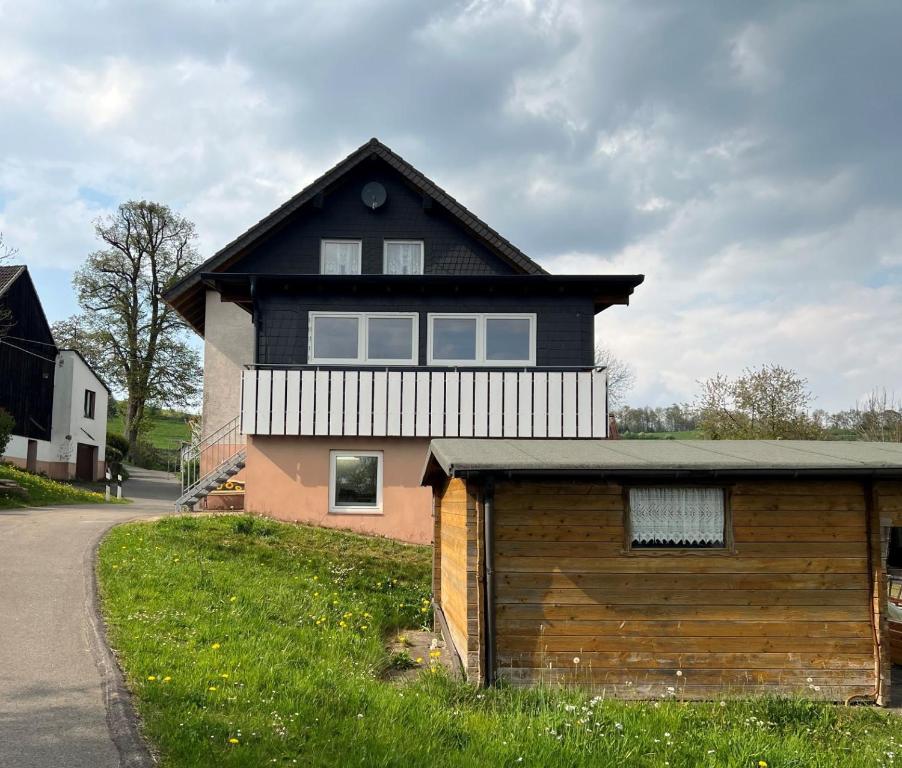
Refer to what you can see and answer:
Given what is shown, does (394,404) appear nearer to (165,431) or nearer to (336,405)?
(336,405)

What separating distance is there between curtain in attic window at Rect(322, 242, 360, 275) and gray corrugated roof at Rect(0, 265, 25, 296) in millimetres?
17112

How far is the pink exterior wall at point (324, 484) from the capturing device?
58.7ft

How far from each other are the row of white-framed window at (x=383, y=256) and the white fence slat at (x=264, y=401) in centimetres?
370

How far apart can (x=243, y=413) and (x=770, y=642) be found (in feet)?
40.0

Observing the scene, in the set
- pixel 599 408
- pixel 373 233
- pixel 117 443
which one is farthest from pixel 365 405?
pixel 117 443

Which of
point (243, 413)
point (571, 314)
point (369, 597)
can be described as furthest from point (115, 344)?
point (369, 597)

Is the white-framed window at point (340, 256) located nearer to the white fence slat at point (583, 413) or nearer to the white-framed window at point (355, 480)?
the white-framed window at point (355, 480)

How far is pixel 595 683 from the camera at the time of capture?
8438mm

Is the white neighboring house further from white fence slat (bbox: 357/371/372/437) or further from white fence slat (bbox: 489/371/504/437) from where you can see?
white fence slat (bbox: 489/371/504/437)

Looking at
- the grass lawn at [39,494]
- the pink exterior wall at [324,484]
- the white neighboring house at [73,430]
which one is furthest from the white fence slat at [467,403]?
the white neighboring house at [73,430]

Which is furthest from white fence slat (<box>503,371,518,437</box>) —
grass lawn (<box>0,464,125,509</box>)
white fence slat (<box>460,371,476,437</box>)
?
grass lawn (<box>0,464,125,509</box>)

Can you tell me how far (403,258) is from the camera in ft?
67.7

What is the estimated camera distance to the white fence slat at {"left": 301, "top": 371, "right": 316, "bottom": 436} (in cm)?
1784

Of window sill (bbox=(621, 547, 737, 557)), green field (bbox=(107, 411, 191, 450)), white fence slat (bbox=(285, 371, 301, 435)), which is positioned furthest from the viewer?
green field (bbox=(107, 411, 191, 450))
